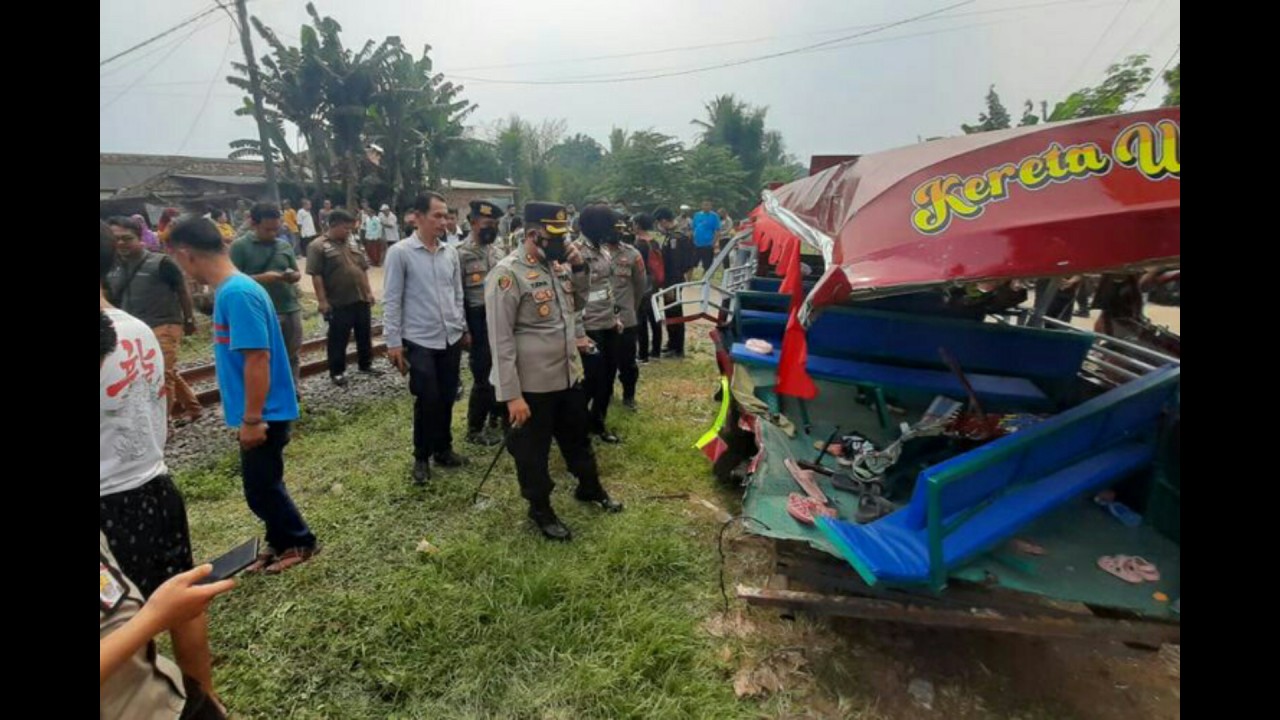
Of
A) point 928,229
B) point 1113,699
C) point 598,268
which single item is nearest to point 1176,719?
point 1113,699

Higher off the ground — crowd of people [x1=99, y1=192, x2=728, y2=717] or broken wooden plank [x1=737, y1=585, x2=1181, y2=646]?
crowd of people [x1=99, y1=192, x2=728, y2=717]

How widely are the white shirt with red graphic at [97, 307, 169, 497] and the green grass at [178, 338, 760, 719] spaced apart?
1104mm

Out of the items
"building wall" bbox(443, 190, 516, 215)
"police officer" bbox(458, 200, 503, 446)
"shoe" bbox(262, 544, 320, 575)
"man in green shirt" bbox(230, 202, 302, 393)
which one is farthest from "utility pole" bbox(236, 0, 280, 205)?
"shoe" bbox(262, 544, 320, 575)

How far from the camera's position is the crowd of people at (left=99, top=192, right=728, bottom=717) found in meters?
1.62

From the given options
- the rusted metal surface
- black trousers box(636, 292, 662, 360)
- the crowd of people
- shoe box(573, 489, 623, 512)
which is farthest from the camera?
black trousers box(636, 292, 662, 360)

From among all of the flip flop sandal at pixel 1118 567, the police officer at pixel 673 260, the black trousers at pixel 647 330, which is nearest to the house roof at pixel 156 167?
the police officer at pixel 673 260

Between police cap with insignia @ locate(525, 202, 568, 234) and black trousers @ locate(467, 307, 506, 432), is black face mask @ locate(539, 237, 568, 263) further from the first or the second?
black trousers @ locate(467, 307, 506, 432)

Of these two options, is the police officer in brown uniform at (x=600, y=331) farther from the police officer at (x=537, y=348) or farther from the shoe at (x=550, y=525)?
the shoe at (x=550, y=525)

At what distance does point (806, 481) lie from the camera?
3.11 meters

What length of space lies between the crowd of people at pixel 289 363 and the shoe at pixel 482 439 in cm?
2

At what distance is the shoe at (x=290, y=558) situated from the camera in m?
3.09

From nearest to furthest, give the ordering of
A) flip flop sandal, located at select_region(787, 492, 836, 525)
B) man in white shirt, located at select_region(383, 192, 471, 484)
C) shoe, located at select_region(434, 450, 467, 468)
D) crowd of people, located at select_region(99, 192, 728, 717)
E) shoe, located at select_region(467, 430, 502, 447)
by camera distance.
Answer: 1. crowd of people, located at select_region(99, 192, 728, 717)
2. flip flop sandal, located at select_region(787, 492, 836, 525)
3. man in white shirt, located at select_region(383, 192, 471, 484)
4. shoe, located at select_region(434, 450, 467, 468)
5. shoe, located at select_region(467, 430, 502, 447)

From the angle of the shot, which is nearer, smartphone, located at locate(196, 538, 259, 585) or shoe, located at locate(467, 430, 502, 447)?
smartphone, located at locate(196, 538, 259, 585)

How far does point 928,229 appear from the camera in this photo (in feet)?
6.95
